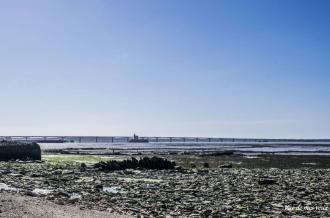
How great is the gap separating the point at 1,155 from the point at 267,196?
4130 cm

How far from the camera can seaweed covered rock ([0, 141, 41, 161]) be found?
57509 mm

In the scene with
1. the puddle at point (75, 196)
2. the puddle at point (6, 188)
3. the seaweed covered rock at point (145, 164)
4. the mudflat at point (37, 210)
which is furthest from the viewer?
the seaweed covered rock at point (145, 164)

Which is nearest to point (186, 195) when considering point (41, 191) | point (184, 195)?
point (184, 195)

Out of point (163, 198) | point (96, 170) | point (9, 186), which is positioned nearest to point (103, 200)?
point (163, 198)

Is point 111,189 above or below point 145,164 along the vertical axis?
below

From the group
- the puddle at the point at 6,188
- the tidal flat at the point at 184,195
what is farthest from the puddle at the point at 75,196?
the puddle at the point at 6,188

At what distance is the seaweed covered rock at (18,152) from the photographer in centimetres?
5751

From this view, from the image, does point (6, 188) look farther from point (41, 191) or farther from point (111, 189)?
point (111, 189)

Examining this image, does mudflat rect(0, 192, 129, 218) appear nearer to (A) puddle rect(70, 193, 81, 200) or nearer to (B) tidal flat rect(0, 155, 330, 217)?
(B) tidal flat rect(0, 155, 330, 217)

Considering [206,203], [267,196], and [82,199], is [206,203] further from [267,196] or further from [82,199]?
[82,199]

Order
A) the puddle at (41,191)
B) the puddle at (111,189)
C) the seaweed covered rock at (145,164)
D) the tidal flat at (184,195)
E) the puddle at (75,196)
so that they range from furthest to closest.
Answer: the seaweed covered rock at (145,164) → the puddle at (111,189) → the puddle at (41,191) → the puddle at (75,196) → the tidal flat at (184,195)

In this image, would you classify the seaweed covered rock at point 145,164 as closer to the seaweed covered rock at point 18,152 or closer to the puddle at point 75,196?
the seaweed covered rock at point 18,152

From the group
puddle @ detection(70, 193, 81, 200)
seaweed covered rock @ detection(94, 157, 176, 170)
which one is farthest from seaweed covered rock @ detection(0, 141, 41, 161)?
puddle @ detection(70, 193, 81, 200)

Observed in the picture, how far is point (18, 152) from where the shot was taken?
5900 cm
